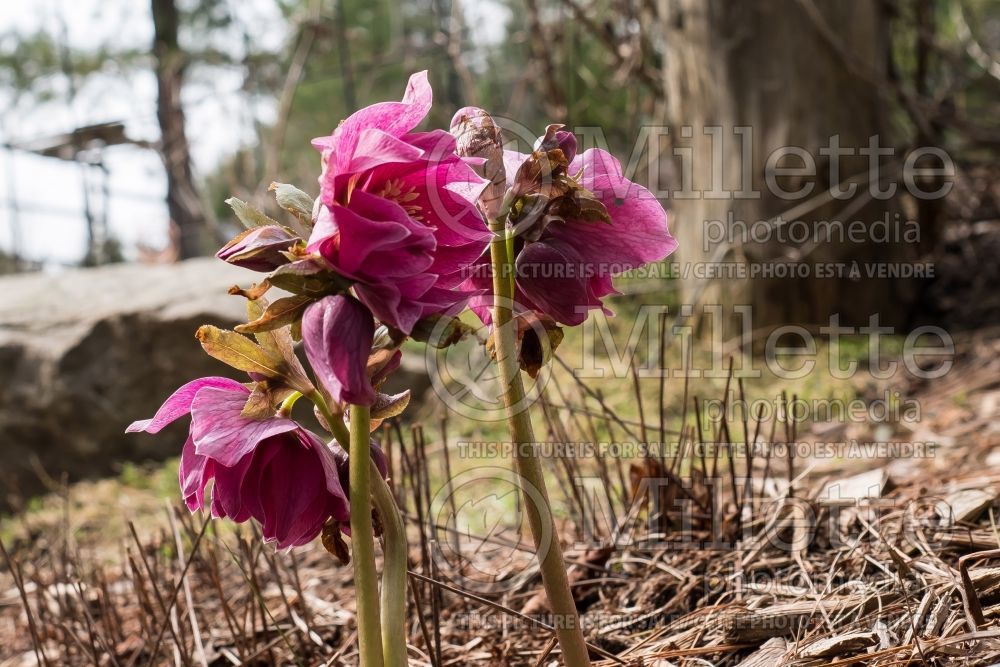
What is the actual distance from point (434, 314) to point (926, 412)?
2.05 meters

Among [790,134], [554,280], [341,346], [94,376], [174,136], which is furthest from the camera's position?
[174,136]

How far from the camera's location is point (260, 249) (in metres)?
0.53

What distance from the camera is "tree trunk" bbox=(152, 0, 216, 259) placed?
5531 mm

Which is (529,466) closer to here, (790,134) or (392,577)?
(392,577)

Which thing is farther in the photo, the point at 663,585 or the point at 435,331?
the point at 663,585

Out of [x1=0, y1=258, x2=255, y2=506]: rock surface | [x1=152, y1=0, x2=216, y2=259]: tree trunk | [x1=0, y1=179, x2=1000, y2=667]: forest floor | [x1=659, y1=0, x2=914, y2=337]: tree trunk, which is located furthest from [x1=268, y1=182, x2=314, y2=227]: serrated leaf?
[x1=152, y1=0, x2=216, y2=259]: tree trunk

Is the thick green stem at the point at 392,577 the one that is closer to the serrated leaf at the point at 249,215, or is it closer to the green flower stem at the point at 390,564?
the green flower stem at the point at 390,564

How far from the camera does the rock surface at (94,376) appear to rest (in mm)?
3211

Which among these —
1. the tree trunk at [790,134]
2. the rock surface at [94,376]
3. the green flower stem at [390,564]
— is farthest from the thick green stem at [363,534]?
the rock surface at [94,376]

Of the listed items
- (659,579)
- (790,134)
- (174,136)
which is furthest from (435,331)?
(174,136)

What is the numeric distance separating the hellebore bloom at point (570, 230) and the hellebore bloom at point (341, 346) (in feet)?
0.48

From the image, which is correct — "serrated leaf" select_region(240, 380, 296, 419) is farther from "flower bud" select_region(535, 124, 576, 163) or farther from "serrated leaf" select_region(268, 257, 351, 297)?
"flower bud" select_region(535, 124, 576, 163)

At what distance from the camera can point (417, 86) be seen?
1.91 feet

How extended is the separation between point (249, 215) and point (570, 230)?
0.74 ft
